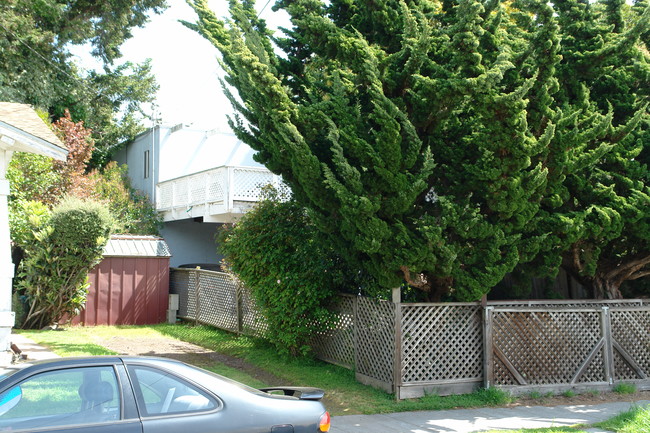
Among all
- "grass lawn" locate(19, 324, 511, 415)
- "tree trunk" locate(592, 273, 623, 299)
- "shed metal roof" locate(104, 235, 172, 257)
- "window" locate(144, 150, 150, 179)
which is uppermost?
"window" locate(144, 150, 150, 179)

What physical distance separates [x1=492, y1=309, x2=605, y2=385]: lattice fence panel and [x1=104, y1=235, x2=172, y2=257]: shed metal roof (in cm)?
1053

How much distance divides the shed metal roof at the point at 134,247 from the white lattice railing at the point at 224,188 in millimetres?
2523

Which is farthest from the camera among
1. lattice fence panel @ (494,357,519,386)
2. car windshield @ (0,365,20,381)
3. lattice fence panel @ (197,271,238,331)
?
lattice fence panel @ (197,271,238,331)

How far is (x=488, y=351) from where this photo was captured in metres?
9.12

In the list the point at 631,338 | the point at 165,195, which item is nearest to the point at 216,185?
the point at 165,195

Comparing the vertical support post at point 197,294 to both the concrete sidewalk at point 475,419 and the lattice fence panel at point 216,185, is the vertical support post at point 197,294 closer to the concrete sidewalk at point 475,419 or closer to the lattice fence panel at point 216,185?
the lattice fence panel at point 216,185

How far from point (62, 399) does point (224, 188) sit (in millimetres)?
14821

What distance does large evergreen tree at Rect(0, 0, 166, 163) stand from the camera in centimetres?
2144

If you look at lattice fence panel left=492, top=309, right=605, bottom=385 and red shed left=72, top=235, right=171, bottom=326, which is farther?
red shed left=72, top=235, right=171, bottom=326

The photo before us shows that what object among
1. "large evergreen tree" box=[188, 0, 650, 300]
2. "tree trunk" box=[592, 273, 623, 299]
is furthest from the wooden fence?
"large evergreen tree" box=[188, 0, 650, 300]

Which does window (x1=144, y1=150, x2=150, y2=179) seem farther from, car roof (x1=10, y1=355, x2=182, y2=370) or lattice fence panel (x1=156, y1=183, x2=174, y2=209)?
car roof (x1=10, y1=355, x2=182, y2=370)

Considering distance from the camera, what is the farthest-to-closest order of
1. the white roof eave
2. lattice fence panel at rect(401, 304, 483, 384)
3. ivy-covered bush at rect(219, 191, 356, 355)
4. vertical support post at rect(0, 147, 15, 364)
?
1. ivy-covered bush at rect(219, 191, 356, 355)
2. vertical support post at rect(0, 147, 15, 364)
3. the white roof eave
4. lattice fence panel at rect(401, 304, 483, 384)

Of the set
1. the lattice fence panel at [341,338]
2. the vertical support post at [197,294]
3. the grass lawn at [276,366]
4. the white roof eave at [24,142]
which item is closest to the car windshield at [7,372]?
the grass lawn at [276,366]

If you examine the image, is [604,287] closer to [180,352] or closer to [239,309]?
[239,309]
